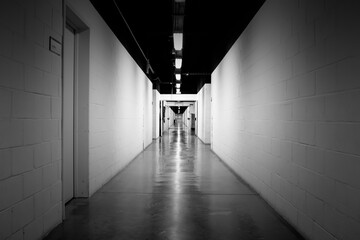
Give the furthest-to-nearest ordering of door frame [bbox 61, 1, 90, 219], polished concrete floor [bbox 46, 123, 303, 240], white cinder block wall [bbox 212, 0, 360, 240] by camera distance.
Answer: door frame [bbox 61, 1, 90, 219] → polished concrete floor [bbox 46, 123, 303, 240] → white cinder block wall [bbox 212, 0, 360, 240]

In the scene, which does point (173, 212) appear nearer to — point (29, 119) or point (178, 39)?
point (29, 119)

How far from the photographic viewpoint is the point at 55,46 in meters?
2.36

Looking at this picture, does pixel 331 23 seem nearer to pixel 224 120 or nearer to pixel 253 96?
pixel 253 96

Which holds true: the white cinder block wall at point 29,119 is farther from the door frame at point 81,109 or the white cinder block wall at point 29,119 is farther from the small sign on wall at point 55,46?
the door frame at point 81,109

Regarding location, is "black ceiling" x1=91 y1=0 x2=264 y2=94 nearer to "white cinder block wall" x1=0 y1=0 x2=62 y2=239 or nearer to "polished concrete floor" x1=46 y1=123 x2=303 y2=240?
"white cinder block wall" x1=0 y1=0 x2=62 y2=239

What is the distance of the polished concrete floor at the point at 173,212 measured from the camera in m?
2.27

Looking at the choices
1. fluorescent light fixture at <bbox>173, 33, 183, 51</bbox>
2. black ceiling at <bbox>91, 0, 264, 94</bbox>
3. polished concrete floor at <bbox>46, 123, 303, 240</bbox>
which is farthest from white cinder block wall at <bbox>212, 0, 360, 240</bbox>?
fluorescent light fixture at <bbox>173, 33, 183, 51</bbox>

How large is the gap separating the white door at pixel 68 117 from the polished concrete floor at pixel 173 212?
0.27m

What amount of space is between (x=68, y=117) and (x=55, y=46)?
1.01 m

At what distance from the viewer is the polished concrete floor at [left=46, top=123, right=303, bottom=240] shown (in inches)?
89.2

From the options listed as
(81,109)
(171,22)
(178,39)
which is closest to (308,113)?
(81,109)

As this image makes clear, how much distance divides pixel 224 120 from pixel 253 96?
2503mm

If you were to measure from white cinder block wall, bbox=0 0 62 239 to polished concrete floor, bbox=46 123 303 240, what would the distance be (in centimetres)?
41

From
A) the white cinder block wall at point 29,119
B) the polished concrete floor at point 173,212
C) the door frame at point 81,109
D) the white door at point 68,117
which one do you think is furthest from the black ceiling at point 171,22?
the polished concrete floor at point 173,212
